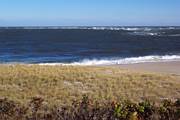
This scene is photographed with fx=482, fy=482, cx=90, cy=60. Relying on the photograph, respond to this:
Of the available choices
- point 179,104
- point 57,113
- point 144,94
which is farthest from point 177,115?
point 144,94

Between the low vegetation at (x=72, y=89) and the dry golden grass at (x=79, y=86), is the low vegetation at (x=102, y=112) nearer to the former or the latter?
the low vegetation at (x=72, y=89)

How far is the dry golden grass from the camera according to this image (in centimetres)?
1379

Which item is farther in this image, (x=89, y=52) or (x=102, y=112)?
Answer: (x=89, y=52)

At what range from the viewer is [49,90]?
14.6 m

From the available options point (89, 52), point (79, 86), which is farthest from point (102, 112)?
point (89, 52)

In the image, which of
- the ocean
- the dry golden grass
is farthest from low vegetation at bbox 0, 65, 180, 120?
the ocean

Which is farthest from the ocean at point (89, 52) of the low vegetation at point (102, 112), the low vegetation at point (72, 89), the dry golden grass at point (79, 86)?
the low vegetation at point (102, 112)

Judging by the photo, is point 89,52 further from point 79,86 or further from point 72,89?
point 72,89

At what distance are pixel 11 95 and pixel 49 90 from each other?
1559mm

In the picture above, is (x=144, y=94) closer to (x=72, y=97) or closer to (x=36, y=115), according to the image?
(x=72, y=97)

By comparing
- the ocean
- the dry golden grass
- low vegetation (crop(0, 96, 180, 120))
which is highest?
low vegetation (crop(0, 96, 180, 120))

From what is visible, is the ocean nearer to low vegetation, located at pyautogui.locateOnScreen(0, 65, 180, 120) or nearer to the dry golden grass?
the dry golden grass

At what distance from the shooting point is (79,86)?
52.1 feet

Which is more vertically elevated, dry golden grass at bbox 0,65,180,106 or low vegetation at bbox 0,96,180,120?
low vegetation at bbox 0,96,180,120
